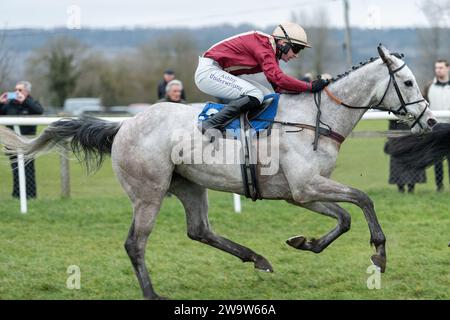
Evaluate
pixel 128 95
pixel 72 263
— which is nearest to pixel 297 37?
pixel 72 263

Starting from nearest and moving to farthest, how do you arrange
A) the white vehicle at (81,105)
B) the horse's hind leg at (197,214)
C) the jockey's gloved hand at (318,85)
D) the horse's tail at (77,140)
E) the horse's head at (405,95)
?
the horse's head at (405,95) < the jockey's gloved hand at (318,85) < the horse's hind leg at (197,214) < the horse's tail at (77,140) < the white vehicle at (81,105)

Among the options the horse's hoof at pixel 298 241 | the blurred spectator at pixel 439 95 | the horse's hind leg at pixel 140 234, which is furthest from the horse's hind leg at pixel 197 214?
the blurred spectator at pixel 439 95

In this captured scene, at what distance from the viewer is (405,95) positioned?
6102 mm

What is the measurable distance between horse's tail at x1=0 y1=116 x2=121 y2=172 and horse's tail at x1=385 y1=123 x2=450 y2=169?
2668 mm

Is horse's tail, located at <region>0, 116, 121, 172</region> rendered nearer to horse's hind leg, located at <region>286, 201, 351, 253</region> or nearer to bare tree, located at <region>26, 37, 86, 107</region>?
horse's hind leg, located at <region>286, 201, 351, 253</region>

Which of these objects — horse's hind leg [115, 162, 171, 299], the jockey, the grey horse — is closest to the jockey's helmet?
the jockey

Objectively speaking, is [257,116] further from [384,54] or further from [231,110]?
[384,54]

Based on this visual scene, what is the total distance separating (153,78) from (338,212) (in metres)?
48.7

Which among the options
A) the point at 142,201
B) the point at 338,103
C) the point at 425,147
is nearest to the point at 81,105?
the point at 425,147

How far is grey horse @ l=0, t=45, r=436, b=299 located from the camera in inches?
239

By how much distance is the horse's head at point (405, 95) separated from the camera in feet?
19.9

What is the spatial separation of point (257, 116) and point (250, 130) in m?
0.14

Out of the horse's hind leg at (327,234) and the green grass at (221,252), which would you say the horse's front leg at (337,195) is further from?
the green grass at (221,252)

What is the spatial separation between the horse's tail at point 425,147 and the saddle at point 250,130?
1.63 metres
